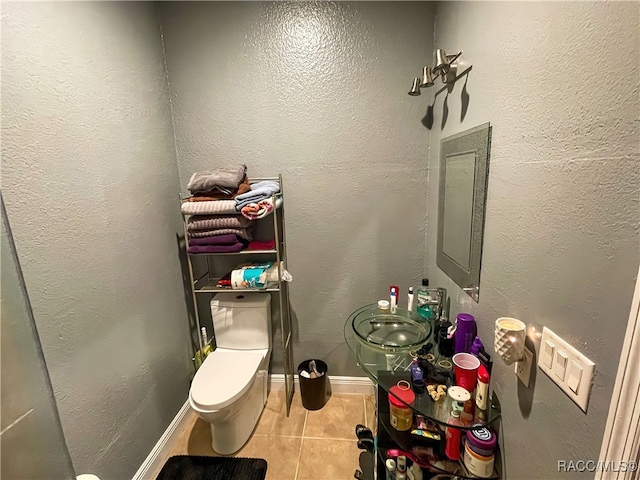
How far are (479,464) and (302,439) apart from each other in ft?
3.69

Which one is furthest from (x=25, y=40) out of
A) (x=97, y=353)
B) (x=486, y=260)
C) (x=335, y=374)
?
(x=335, y=374)

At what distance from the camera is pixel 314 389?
1955 millimetres

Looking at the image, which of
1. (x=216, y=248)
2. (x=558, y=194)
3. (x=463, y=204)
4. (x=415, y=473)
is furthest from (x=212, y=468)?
(x=558, y=194)

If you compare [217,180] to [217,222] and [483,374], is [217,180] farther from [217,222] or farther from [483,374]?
[483,374]

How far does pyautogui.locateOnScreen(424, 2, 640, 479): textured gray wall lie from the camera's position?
56 cm

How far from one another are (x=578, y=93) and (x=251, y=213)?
1.34 metres

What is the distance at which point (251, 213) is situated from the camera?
1.59 metres

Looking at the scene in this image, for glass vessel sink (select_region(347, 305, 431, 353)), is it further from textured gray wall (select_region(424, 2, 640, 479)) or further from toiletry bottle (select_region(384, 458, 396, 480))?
toiletry bottle (select_region(384, 458, 396, 480))

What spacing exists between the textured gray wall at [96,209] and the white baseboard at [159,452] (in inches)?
1.8

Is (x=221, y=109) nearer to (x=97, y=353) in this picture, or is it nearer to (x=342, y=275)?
(x=342, y=275)

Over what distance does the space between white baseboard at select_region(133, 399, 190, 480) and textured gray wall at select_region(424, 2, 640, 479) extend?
166cm

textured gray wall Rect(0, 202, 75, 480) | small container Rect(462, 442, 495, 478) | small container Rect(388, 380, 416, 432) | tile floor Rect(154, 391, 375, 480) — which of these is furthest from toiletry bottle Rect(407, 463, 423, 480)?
textured gray wall Rect(0, 202, 75, 480)

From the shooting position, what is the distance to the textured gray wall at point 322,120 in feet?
5.48

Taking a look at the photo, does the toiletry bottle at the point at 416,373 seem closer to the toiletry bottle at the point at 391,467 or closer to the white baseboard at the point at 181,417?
the toiletry bottle at the point at 391,467
